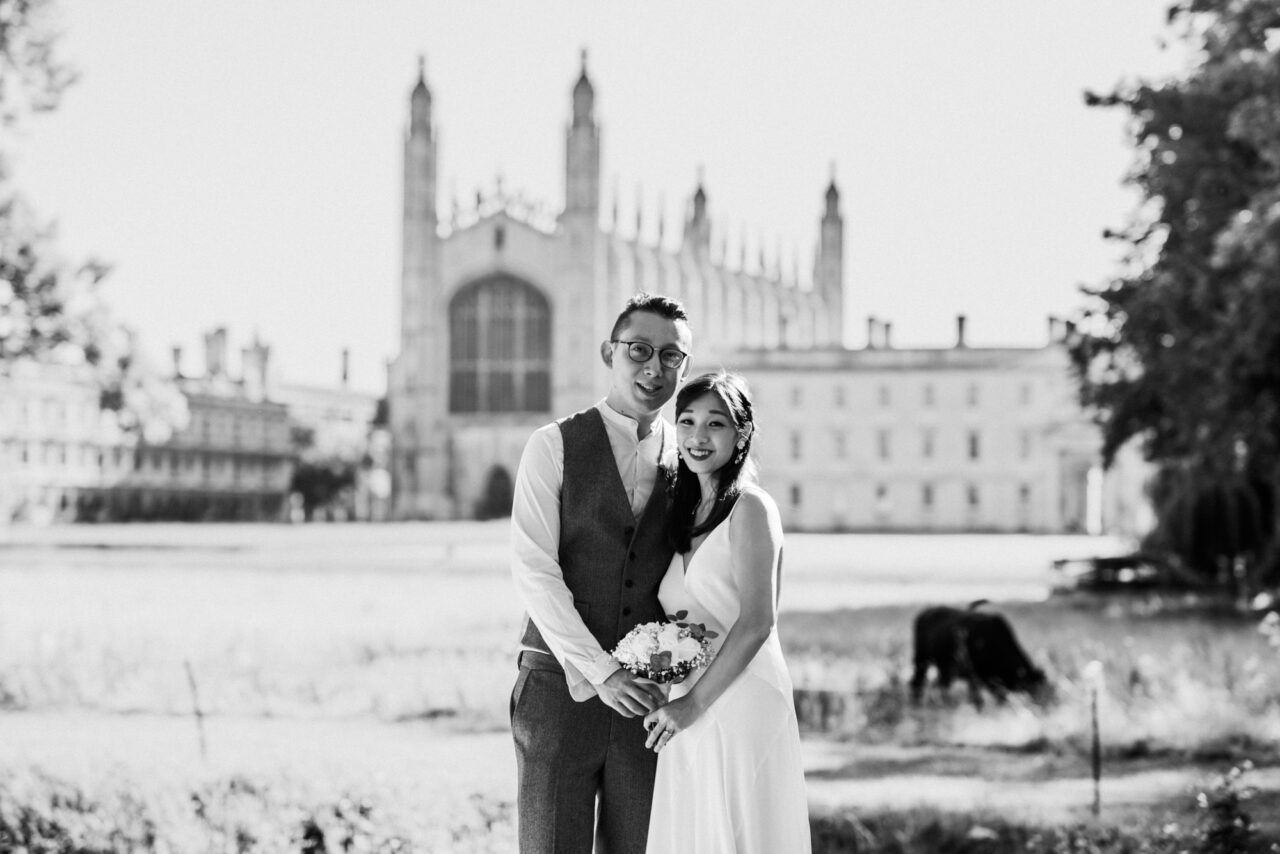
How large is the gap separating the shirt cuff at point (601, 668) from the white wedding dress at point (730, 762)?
172mm

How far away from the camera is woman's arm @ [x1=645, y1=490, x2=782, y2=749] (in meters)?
3.96

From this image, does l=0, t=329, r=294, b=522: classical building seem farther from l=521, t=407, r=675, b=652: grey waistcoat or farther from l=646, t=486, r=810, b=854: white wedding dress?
l=646, t=486, r=810, b=854: white wedding dress

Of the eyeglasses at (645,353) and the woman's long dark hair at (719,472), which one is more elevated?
the eyeglasses at (645,353)

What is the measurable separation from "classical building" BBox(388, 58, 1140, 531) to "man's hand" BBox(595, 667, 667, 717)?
2336 inches

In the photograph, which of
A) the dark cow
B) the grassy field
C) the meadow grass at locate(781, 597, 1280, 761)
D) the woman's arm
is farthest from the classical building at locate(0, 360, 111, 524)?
the woman's arm

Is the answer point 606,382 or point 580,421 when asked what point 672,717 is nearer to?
point 580,421

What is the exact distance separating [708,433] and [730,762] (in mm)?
798

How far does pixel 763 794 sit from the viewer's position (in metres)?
4.08

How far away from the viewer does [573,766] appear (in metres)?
4.20

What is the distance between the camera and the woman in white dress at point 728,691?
13.1ft

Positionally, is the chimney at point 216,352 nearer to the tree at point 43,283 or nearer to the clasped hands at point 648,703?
the tree at point 43,283

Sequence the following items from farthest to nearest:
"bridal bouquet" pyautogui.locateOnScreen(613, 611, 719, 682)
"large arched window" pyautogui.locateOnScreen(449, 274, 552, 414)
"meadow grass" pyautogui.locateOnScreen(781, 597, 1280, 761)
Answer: "large arched window" pyautogui.locateOnScreen(449, 274, 552, 414)
"meadow grass" pyautogui.locateOnScreen(781, 597, 1280, 761)
"bridal bouquet" pyautogui.locateOnScreen(613, 611, 719, 682)

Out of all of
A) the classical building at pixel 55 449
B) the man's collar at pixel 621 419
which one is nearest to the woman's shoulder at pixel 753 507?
the man's collar at pixel 621 419

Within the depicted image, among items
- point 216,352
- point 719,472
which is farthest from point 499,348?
point 719,472
